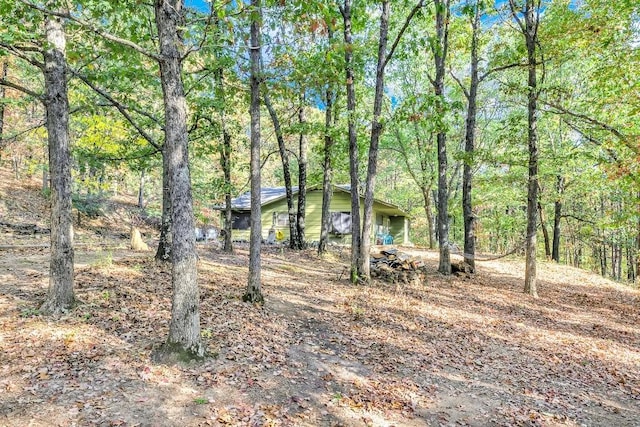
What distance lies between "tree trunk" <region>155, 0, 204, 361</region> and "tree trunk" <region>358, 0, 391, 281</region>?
660cm

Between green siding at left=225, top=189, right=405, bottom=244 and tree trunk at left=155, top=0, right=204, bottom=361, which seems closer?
tree trunk at left=155, top=0, right=204, bottom=361

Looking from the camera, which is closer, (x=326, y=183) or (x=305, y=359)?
(x=305, y=359)

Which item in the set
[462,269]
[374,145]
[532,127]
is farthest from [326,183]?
[532,127]

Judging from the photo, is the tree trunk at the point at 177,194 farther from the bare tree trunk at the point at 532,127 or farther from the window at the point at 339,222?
the window at the point at 339,222

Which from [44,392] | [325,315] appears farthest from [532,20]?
[44,392]

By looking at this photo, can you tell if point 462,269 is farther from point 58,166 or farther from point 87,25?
point 87,25

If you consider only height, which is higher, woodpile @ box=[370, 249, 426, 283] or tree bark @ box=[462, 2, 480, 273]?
tree bark @ box=[462, 2, 480, 273]

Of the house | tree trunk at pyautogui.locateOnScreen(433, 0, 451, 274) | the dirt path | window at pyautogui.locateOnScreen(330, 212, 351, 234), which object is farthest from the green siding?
the dirt path

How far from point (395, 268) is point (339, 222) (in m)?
11.8

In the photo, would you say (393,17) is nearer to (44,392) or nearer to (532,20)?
(532,20)

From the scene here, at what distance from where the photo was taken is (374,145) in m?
11.0

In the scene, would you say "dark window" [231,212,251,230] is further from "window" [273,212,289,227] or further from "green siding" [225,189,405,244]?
"window" [273,212,289,227]

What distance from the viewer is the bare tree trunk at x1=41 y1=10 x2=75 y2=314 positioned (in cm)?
593

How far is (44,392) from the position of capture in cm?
406
